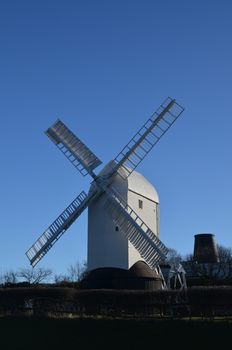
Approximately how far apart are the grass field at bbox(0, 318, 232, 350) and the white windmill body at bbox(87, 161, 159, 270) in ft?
18.3

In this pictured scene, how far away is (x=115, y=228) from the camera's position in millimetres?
30859

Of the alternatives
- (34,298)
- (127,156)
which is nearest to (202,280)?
(127,156)

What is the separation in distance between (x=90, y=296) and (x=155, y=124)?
10.4m

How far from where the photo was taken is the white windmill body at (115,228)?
30.4 m

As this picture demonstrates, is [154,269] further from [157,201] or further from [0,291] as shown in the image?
[0,291]

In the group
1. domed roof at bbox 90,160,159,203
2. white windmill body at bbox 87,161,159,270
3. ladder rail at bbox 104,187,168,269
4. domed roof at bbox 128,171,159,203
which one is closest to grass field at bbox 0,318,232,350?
ladder rail at bbox 104,187,168,269

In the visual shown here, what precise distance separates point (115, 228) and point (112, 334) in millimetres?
7905

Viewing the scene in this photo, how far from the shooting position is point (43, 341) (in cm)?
2425

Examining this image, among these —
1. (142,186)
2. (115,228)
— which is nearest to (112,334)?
(115,228)

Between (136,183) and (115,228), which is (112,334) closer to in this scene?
(115,228)

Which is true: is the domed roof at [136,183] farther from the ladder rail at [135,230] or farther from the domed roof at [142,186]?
the ladder rail at [135,230]

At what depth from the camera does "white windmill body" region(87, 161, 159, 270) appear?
30.4 meters

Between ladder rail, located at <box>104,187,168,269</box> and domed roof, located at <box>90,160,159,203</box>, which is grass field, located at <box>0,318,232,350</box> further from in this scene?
domed roof, located at <box>90,160,159,203</box>

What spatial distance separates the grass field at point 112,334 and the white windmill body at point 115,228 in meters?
5.59
